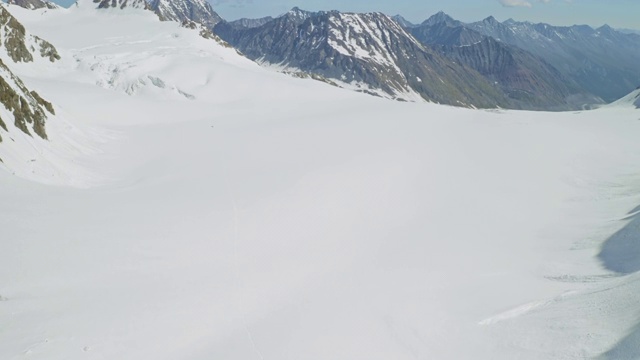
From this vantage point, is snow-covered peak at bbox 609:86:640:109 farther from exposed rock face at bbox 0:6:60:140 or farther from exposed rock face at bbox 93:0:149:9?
exposed rock face at bbox 93:0:149:9

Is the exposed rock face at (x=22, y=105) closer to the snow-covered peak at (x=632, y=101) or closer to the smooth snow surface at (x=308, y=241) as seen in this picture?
the smooth snow surface at (x=308, y=241)

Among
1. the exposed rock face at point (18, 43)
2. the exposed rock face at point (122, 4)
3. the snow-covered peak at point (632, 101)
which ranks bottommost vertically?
the exposed rock face at point (18, 43)

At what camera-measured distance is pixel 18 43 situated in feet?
212

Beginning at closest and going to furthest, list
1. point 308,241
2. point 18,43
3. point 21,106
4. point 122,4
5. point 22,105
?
point 308,241
point 21,106
point 22,105
point 18,43
point 122,4

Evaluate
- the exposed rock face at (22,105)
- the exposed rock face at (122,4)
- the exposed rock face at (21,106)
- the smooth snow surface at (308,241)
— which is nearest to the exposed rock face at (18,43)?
the smooth snow surface at (308,241)

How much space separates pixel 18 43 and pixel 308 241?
213ft

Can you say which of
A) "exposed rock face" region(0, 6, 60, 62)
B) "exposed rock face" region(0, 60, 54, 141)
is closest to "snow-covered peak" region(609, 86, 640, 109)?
"exposed rock face" region(0, 60, 54, 141)

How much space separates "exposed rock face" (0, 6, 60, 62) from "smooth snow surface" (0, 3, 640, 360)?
65.8 ft

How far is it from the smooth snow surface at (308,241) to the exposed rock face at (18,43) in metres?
20.1

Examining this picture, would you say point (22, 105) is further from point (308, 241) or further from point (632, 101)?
point (632, 101)

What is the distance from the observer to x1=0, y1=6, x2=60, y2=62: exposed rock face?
63062 mm

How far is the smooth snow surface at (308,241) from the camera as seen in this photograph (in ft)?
49.1

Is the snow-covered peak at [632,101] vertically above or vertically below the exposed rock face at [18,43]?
above

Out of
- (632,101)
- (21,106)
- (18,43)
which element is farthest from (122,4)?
(632,101)
